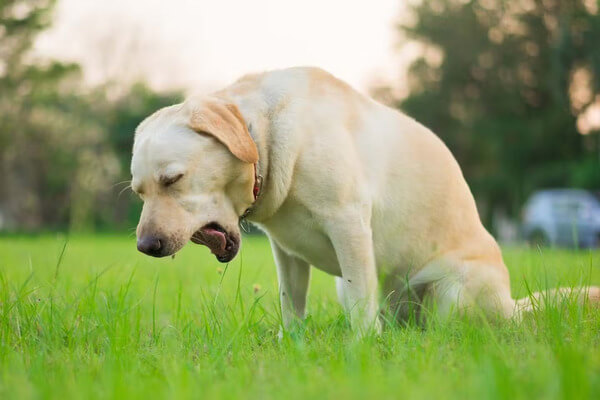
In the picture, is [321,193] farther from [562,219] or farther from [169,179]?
[562,219]

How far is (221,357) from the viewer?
96.3 inches

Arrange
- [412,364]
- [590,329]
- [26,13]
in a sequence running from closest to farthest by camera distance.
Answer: [412,364] → [590,329] → [26,13]

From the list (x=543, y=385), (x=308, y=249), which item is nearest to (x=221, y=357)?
(x=308, y=249)

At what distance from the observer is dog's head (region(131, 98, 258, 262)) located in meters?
2.84

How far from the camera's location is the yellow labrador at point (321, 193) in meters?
2.88

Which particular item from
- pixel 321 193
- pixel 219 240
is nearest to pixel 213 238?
pixel 219 240

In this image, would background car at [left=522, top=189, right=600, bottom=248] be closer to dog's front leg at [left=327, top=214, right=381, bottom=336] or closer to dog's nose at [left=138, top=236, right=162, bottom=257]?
dog's front leg at [left=327, top=214, right=381, bottom=336]

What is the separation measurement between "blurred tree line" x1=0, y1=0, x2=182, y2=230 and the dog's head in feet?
79.9

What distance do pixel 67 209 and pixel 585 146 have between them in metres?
24.7

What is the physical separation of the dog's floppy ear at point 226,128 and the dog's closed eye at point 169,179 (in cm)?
24

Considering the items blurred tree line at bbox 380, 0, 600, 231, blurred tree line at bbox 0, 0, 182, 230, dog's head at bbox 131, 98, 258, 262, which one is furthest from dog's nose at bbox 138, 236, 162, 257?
blurred tree line at bbox 0, 0, 182, 230

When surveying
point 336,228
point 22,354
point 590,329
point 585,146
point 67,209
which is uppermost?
point 336,228

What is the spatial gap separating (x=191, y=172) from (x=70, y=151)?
28120 millimetres

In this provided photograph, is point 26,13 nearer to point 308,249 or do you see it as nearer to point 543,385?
point 308,249
